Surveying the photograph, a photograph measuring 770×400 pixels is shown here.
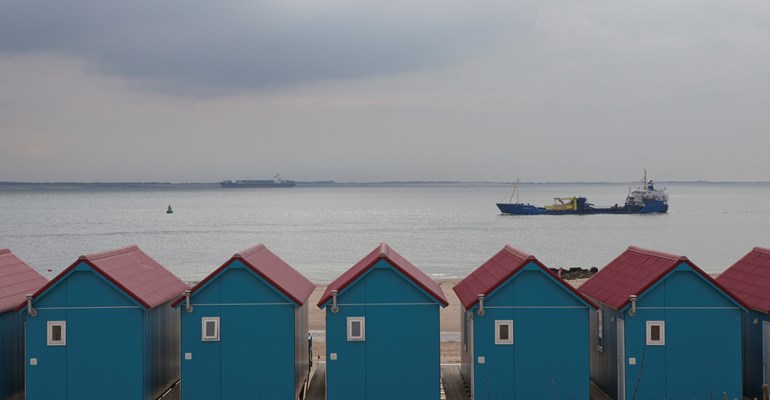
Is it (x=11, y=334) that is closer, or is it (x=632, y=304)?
(x=632, y=304)

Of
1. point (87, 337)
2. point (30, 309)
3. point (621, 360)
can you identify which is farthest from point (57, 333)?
point (621, 360)

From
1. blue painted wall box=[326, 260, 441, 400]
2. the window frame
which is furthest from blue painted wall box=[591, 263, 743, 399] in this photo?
the window frame

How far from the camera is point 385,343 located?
17.7 m

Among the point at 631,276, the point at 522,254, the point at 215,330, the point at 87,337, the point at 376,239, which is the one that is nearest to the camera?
the point at 87,337

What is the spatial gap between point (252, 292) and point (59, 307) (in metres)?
4.48

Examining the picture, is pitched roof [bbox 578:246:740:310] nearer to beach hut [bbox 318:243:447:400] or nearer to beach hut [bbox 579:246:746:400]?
beach hut [bbox 579:246:746:400]

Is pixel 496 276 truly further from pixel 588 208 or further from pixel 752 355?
pixel 588 208

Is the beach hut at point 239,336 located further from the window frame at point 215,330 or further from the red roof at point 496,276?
the red roof at point 496,276

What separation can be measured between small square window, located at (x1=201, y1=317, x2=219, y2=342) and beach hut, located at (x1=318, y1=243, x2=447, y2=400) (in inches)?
99.8

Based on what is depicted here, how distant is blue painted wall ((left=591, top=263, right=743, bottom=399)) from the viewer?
17.5 meters

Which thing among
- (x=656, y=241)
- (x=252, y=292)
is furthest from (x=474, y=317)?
(x=656, y=241)

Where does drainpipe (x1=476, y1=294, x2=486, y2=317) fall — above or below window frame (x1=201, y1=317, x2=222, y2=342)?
above

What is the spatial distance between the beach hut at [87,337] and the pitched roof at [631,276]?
445 inches

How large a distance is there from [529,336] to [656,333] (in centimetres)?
296
